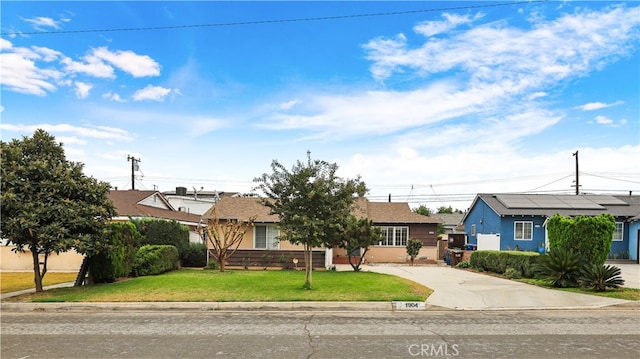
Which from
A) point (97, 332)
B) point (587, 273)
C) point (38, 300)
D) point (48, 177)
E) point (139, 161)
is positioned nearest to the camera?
point (97, 332)

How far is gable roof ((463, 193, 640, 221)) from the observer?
1387 inches

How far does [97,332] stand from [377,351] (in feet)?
17.7

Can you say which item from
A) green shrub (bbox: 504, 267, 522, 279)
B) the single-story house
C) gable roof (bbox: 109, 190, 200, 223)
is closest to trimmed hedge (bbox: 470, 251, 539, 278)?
green shrub (bbox: 504, 267, 522, 279)

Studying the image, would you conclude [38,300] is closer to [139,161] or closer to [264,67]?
[264,67]

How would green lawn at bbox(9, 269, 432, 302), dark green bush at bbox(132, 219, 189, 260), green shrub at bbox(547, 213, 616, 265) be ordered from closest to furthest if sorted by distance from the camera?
green lawn at bbox(9, 269, 432, 302), green shrub at bbox(547, 213, 616, 265), dark green bush at bbox(132, 219, 189, 260)

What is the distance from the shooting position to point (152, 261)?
64.3ft

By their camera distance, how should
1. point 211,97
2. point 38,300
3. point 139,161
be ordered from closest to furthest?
1. point 38,300
2. point 211,97
3. point 139,161

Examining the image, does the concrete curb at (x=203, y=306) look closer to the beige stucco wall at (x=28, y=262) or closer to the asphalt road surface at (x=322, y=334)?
the asphalt road surface at (x=322, y=334)

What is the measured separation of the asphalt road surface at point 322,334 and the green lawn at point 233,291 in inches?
51.8

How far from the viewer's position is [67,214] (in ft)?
45.0

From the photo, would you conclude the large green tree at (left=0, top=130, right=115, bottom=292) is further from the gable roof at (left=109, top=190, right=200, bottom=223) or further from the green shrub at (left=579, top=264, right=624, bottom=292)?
the green shrub at (left=579, top=264, right=624, bottom=292)

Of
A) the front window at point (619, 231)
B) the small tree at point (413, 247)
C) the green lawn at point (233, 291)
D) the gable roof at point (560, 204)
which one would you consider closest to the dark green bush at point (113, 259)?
the green lawn at point (233, 291)

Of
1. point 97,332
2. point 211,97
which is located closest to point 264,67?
point 211,97

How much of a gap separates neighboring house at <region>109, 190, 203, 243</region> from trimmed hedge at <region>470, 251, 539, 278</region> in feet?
51.4
